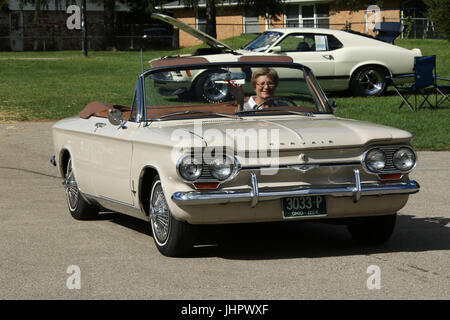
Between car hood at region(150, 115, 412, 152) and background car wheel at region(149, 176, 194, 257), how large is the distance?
526 mm

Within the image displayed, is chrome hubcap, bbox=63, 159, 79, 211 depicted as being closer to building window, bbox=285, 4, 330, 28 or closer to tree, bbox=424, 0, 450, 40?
tree, bbox=424, 0, 450, 40

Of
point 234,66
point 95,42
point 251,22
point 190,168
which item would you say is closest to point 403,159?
point 190,168

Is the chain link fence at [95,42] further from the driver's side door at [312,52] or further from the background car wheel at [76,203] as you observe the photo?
the background car wheel at [76,203]

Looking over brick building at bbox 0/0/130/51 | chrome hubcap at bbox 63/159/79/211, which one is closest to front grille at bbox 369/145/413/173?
chrome hubcap at bbox 63/159/79/211

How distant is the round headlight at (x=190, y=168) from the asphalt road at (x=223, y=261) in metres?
0.66

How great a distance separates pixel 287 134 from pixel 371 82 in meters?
16.8

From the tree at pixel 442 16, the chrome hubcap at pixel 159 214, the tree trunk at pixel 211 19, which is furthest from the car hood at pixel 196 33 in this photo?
the tree trunk at pixel 211 19

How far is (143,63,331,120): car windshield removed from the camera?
8.44 m

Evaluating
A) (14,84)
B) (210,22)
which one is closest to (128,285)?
(14,84)

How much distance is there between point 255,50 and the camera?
75.0 feet

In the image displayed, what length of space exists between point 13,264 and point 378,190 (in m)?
2.74

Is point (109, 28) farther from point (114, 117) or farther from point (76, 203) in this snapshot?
point (114, 117)
